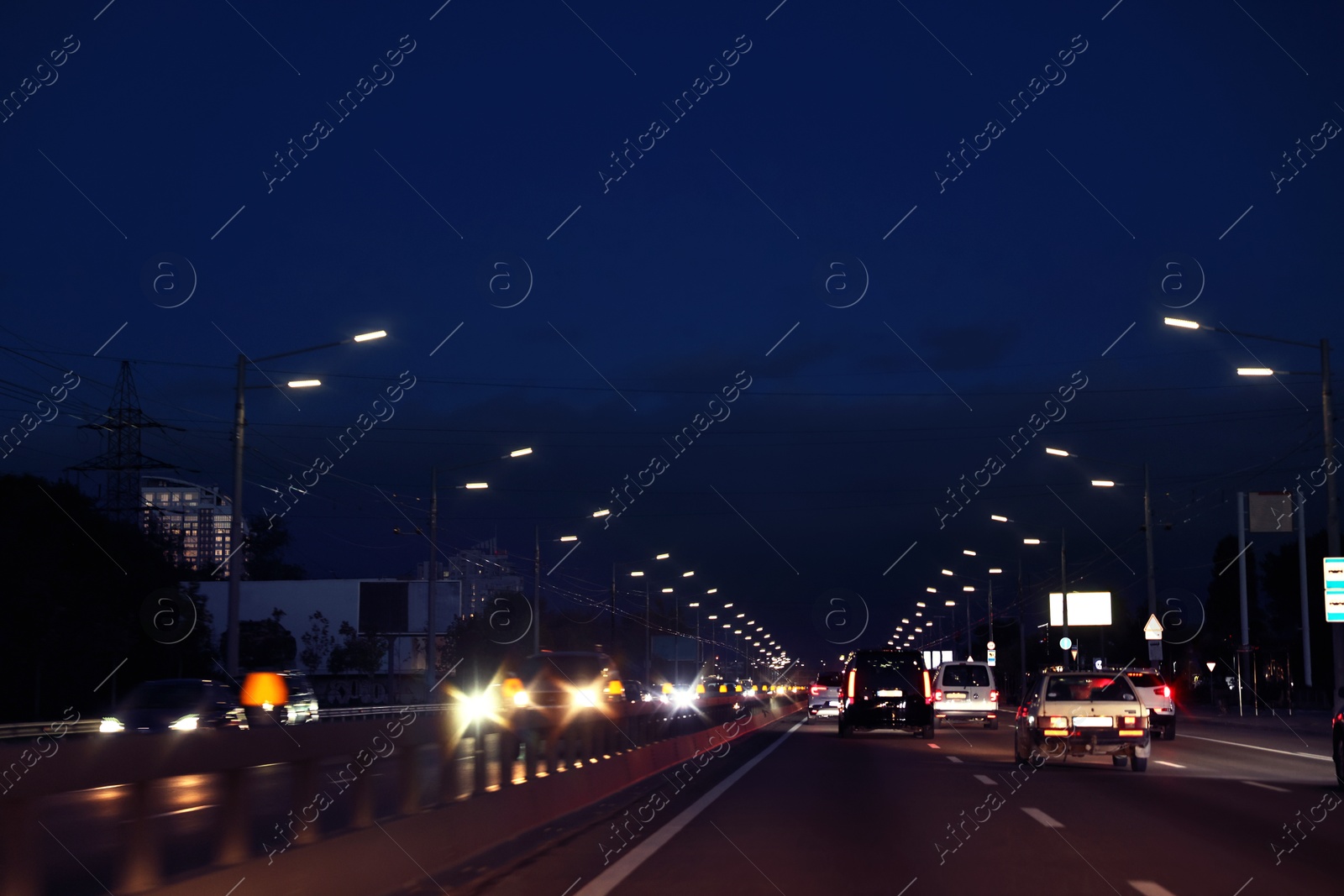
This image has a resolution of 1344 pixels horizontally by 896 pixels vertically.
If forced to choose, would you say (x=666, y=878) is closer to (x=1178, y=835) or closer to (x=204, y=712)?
(x=1178, y=835)

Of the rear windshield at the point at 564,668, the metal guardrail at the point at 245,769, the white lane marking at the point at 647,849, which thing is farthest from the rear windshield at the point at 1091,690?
the rear windshield at the point at 564,668

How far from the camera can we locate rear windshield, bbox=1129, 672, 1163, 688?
121 ft

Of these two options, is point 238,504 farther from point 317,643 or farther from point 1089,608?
point 317,643

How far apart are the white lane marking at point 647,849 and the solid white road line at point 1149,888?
364cm

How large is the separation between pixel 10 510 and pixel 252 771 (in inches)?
2279

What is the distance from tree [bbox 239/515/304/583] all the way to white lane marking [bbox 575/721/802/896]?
153 m

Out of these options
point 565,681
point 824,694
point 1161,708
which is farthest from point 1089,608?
point 565,681

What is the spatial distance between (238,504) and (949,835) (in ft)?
62.2

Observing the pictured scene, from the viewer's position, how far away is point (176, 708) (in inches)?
1031

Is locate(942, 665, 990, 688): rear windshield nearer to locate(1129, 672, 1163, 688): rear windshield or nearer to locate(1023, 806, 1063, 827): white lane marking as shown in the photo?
locate(1129, 672, 1163, 688): rear windshield

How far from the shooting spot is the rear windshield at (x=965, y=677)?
4531 cm

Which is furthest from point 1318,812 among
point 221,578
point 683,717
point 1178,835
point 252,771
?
point 221,578

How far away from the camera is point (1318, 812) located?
53.2 ft

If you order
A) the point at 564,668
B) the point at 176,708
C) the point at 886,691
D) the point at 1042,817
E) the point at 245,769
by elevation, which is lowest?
the point at 1042,817
